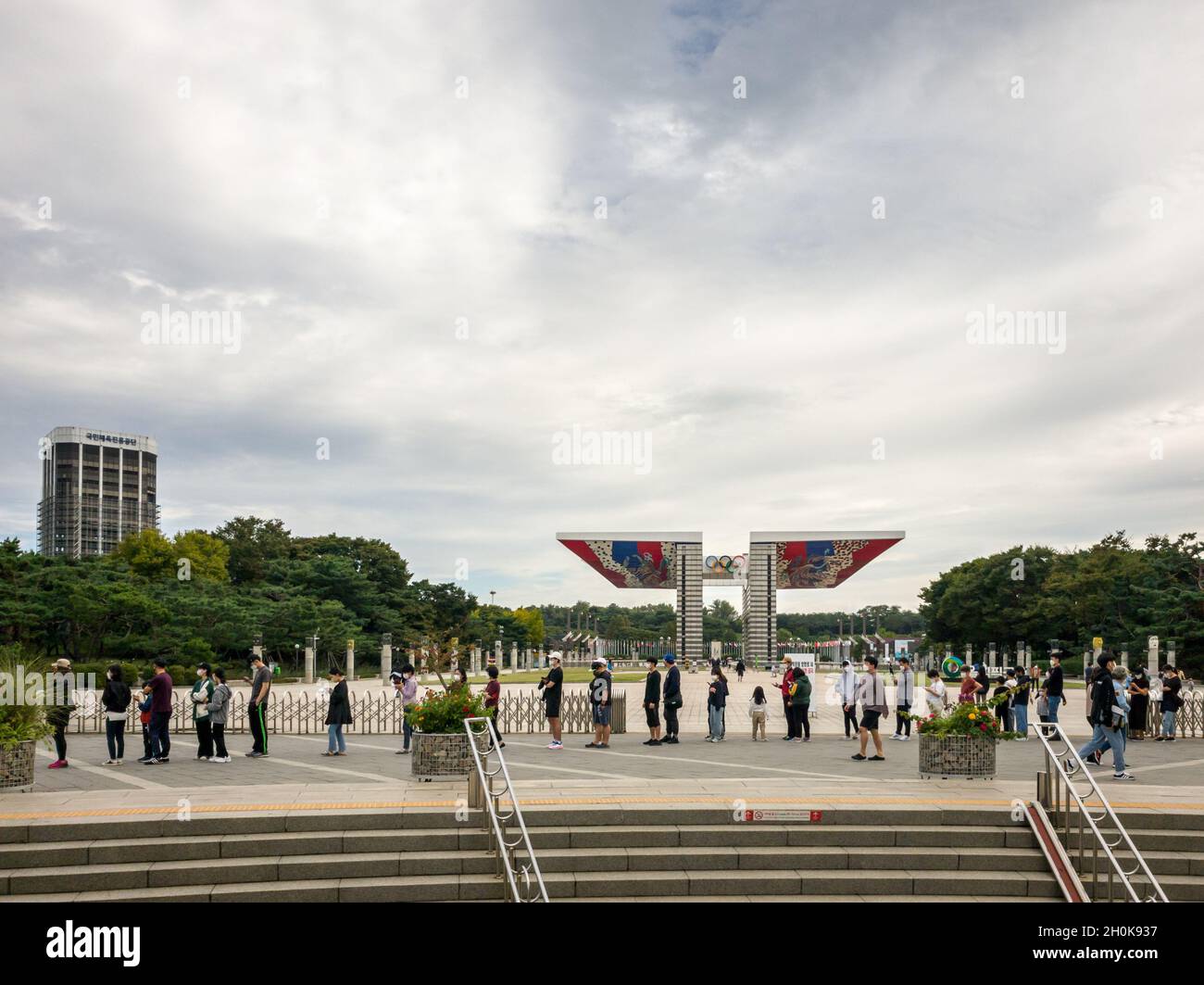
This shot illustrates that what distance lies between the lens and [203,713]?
15352 mm

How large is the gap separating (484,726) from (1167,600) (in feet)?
151

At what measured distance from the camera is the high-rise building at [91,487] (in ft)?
458

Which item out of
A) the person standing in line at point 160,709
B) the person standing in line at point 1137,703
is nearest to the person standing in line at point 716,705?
the person standing in line at point 1137,703

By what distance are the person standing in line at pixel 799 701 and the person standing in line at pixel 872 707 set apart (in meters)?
2.55

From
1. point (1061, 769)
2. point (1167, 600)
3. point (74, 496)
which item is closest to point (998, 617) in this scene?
point (1167, 600)

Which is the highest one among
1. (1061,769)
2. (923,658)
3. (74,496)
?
(74,496)

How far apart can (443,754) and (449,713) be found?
1.75ft

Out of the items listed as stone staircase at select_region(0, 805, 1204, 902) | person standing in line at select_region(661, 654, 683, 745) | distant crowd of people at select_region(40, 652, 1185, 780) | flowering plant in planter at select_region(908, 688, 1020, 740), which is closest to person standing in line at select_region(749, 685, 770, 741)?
Answer: distant crowd of people at select_region(40, 652, 1185, 780)

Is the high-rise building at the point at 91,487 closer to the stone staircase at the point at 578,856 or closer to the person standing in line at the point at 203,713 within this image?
the person standing in line at the point at 203,713

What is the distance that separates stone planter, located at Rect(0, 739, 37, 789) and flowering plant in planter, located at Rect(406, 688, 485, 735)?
4.58 m

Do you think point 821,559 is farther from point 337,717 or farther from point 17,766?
point 17,766

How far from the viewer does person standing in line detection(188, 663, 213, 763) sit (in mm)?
15289

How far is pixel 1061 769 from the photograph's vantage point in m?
9.55
